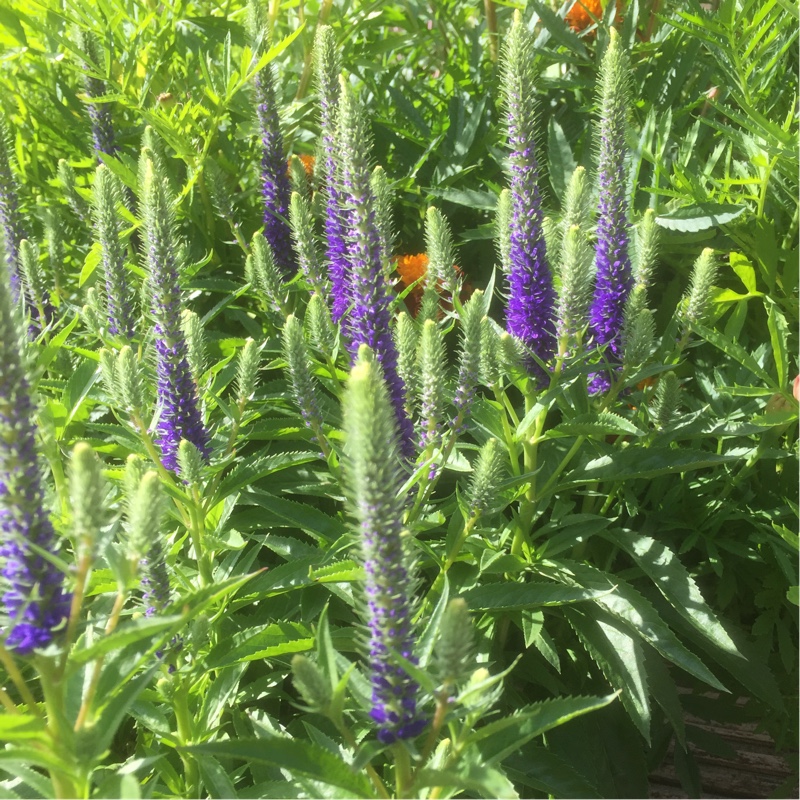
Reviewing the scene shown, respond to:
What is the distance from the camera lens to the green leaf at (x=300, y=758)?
72 centimetres

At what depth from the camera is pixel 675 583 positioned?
1182 millimetres

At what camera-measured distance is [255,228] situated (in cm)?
171

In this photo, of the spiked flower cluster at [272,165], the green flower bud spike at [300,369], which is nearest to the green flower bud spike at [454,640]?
the green flower bud spike at [300,369]

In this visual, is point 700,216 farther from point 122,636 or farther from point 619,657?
point 122,636

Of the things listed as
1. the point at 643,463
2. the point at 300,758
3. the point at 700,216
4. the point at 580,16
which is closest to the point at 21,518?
the point at 300,758

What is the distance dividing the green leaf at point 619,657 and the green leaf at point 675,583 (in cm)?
8

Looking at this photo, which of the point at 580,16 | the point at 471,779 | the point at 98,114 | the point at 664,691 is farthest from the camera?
the point at 580,16

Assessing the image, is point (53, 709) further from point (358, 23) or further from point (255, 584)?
point (358, 23)

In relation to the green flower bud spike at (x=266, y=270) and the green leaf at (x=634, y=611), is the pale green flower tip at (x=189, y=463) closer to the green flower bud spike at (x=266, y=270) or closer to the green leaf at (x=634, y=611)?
the green flower bud spike at (x=266, y=270)

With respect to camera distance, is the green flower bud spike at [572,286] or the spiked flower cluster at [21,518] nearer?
the spiked flower cluster at [21,518]

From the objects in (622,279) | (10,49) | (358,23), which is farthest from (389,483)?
(10,49)

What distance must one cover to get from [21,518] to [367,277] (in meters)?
0.54

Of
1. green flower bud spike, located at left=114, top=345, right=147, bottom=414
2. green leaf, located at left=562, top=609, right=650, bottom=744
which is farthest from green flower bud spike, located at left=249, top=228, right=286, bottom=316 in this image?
green leaf, located at left=562, top=609, right=650, bottom=744

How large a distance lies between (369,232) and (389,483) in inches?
18.8
